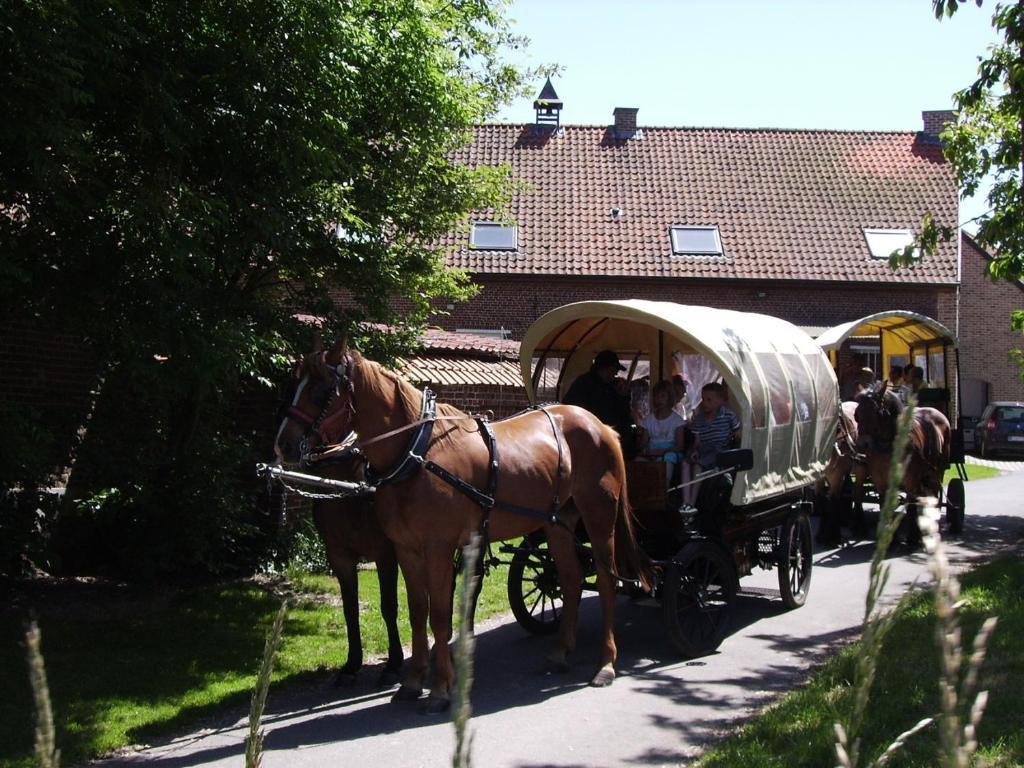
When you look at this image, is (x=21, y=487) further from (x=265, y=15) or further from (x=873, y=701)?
(x=873, y=701)

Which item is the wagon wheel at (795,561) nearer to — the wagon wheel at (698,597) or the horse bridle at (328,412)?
the wagon wheel at (698,597)

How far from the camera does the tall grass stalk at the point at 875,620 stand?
1456 mm

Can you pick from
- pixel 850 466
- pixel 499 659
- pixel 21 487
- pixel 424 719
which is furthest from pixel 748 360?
pixel 21 487

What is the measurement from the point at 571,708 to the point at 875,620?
18.3 feet

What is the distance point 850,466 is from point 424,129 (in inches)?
288

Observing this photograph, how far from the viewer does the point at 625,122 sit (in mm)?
30922

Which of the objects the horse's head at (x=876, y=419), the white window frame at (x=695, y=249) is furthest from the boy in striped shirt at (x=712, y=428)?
the white window frame at (x=695, y=249)

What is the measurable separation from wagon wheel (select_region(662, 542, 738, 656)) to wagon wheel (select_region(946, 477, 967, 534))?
272 inches

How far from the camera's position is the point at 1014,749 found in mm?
4996

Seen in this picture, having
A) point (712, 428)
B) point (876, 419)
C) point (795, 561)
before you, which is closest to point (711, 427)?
point (712, 428)

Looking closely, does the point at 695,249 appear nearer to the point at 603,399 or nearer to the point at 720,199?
the point at 720,199

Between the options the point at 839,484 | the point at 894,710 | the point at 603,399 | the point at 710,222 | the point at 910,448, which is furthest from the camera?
the point at 710,222

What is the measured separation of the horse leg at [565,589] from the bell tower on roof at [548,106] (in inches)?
982

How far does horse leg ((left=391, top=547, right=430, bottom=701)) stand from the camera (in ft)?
21.7
